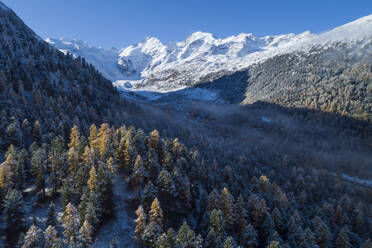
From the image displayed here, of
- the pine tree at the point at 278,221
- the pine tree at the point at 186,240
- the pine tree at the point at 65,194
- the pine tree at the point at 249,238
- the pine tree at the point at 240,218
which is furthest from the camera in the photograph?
the pine tree at the point at 278,221

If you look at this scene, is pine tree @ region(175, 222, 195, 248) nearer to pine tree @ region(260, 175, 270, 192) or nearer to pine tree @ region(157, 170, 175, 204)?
pine tree @ region(157, 170, 175, 204)

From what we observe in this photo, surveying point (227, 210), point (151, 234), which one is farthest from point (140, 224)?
point (227, 210)

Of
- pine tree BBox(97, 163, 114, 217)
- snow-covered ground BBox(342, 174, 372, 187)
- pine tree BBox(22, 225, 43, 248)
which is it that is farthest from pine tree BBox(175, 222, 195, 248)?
snow-covered ground BBox(342, 174, 372, 187)

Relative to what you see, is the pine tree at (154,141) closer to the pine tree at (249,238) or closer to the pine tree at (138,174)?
the pine tree at (138,174)

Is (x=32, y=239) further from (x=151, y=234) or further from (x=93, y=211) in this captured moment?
(x=151, y=234)

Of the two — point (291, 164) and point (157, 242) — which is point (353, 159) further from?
point (157, 242)

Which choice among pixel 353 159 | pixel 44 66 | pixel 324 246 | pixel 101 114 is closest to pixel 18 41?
pixel 44 66

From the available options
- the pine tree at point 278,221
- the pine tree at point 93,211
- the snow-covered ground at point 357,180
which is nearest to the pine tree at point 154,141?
the pine tree at point 93,211
